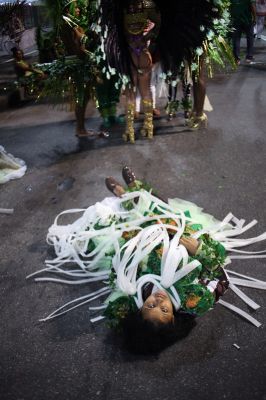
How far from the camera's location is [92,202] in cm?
340

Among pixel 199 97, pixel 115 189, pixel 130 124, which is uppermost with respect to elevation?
pixel 199 97

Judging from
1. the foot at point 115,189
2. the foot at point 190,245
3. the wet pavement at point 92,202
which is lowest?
the wet pavement at point 92,202

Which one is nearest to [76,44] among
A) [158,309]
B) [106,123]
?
[106,123]

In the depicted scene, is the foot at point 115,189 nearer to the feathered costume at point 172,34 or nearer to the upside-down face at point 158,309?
the upside-down face at point 158,309

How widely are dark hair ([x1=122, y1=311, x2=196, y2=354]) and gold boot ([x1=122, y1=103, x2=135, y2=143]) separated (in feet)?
9.04

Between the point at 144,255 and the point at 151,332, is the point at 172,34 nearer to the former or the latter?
the point at 144,255

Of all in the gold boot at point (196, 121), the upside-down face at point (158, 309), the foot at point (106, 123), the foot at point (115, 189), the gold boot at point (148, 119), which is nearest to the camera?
the upside-down face at point (158, 309)

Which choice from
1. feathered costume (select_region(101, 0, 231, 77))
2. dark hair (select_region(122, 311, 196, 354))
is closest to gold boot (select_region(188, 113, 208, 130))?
feathered costume (select_region(101, 0, 231, 77))

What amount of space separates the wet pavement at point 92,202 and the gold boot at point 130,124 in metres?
0.09

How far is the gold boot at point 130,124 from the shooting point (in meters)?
4.33

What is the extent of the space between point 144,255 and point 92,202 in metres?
1.28

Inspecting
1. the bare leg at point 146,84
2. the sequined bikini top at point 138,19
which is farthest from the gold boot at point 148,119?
the sequined bikini top at point 138,19

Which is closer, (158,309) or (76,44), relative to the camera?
(158,309)

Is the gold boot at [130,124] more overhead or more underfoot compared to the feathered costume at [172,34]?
more underfoot
